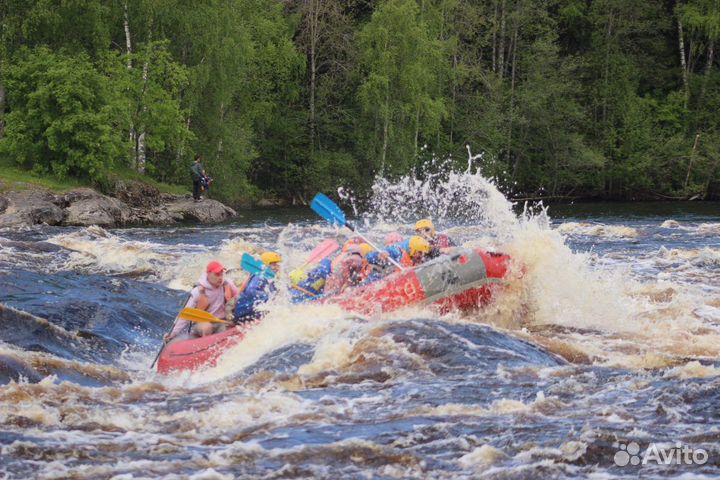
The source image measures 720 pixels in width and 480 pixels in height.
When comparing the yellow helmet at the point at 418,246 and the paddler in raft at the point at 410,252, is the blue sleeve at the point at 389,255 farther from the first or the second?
the yellow helmet at the point at 418,246

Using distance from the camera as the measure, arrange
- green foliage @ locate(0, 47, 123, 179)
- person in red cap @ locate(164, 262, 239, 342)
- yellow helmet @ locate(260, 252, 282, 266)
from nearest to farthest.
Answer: person in red cap @ locate(164, 262, 239, 342) < yellow helmet @ locate(260, 252, 282, 266) < green foliage @ locate(0, 47, 123, 179)

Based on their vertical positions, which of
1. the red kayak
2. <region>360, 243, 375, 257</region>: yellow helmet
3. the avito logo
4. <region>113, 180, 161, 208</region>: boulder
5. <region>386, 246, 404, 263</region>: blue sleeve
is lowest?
<region>113, 180, 161, 208</region>: boulder

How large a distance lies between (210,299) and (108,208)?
16.1 meters

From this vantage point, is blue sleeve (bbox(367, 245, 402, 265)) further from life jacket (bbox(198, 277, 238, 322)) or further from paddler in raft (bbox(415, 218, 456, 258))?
life jacket (bbox(198, 277, 238, 322))

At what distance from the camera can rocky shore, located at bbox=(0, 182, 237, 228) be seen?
79.0 feet

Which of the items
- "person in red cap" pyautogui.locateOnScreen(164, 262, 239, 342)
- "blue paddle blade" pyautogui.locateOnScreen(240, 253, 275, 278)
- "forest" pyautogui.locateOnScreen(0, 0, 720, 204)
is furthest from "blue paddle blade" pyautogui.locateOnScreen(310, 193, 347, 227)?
"forest" pyautogui.locateOnScreen(0, 0, 720, 204)

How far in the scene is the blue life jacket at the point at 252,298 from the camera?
1088 centimetres

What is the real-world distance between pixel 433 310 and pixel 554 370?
9.14 ft

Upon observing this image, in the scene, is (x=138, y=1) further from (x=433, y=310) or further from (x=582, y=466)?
(x=582, y=466)

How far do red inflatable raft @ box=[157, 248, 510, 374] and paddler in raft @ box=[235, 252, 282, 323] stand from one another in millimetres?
351

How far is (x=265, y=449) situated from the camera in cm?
685

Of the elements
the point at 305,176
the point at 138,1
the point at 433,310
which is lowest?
the point at 305,176

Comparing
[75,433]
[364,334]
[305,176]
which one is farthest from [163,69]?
[75,433]

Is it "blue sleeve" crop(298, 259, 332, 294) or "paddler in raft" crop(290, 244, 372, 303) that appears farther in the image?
"blue sleeve" crop(298, 259, 332, 294)
